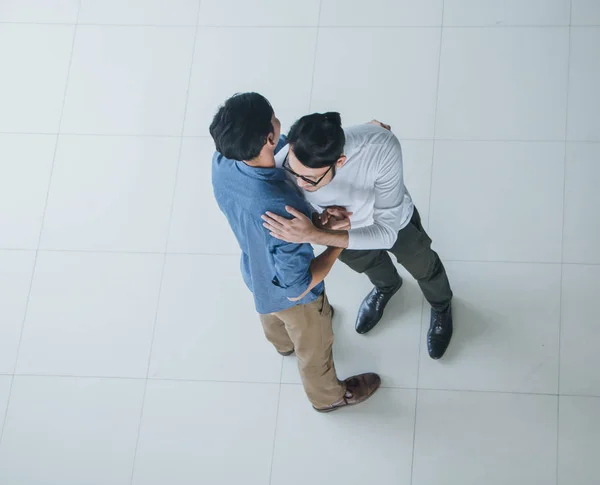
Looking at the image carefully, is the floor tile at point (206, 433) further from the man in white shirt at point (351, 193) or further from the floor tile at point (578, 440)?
the floor tile at point (578, 440)

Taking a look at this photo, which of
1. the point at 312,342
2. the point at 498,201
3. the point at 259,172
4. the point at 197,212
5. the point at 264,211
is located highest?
the point at 498,201

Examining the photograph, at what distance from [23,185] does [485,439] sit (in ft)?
7.81

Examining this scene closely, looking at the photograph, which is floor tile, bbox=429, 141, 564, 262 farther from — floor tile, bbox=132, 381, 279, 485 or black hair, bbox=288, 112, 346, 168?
black hair, bbox=288, 112, 346, 168

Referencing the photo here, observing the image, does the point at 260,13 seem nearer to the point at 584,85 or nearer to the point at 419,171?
the point at 419,171

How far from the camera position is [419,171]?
3.05m

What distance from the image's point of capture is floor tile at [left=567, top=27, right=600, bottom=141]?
3004 mm

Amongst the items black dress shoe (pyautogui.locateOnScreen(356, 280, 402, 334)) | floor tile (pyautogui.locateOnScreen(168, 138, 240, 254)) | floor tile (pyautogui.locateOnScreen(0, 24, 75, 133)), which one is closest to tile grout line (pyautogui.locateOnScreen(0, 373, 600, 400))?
black dress shoe (pyautogui.locateOnScreen(356, 280, 402, 334))

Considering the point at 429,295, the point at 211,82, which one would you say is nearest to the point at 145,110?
the point at 211,82

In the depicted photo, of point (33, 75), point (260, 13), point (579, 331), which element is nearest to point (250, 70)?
point (260, 13)

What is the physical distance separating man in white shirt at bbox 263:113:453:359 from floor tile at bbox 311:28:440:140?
922 millimetres

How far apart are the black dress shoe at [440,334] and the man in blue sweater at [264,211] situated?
52cm

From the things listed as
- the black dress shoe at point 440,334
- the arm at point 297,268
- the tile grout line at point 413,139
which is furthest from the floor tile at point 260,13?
the arm at point 297,268

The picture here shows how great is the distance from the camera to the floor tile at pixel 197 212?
307cm

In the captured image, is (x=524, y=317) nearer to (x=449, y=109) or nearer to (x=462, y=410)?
(x=462, y=410)
